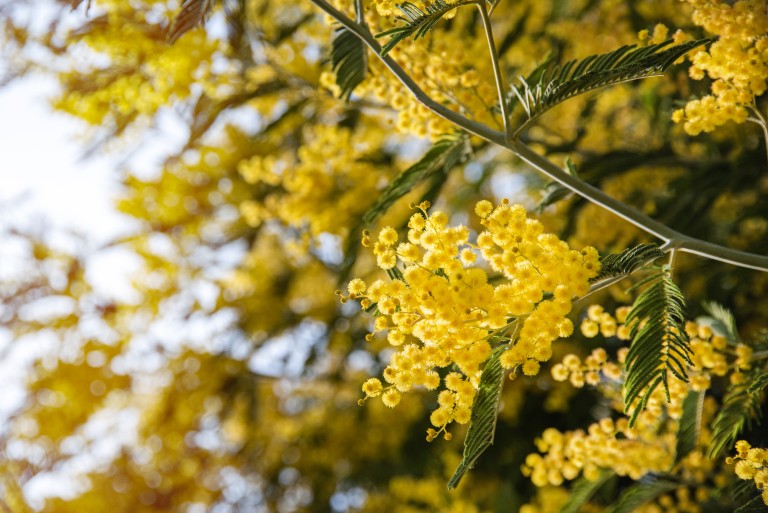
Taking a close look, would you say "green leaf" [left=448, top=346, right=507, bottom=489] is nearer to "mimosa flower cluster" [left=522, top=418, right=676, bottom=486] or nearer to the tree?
the tree

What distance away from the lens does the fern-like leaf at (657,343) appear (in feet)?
4.58

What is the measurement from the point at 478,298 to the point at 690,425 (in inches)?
45.0

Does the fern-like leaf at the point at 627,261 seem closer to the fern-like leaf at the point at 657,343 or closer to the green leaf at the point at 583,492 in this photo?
the fern-like leaf at the point at 657,343

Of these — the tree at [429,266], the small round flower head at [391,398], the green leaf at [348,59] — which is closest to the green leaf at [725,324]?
the tree at [429,266]

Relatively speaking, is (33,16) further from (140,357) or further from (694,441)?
(694,441)

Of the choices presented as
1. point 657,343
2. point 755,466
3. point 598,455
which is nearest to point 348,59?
point 657,343

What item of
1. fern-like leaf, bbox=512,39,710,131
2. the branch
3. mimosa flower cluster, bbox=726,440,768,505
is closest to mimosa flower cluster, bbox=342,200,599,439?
the branch

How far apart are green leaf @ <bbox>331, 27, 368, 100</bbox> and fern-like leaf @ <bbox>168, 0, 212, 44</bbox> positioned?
42 centimetres

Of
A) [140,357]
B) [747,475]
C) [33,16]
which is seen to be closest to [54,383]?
[140,357]

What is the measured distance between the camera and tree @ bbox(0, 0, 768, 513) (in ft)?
4.74

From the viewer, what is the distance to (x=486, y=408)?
1460mm

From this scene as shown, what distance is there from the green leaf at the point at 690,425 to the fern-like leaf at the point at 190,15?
1.94m

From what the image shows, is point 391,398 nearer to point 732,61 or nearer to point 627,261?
point 627,261

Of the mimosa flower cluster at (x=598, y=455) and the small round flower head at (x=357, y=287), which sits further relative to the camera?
the mimosa flower cluster at (x=598, y=455)
